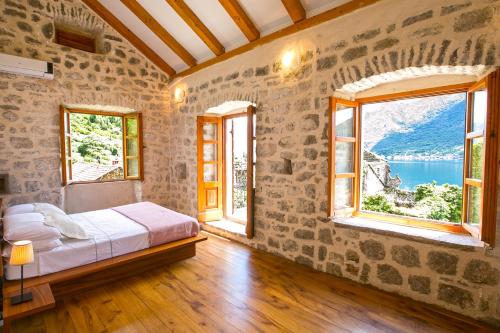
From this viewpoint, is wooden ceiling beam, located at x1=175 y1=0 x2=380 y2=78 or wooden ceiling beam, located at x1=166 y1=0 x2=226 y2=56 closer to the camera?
wooden ceiling beam, located at x1=175 y1=0 x2=380 y2=78

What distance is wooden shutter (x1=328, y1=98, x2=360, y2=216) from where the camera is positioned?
3020mm

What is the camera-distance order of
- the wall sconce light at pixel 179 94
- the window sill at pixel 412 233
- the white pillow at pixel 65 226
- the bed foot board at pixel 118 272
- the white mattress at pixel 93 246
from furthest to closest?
1. the wall sconce light at pixel 179 94
2. the white pillow at pixel 65 226
3. the bed foot board at pixel 118 272
4. the white mattress at pixel 93 246
5. the window sill at pixel 412 233

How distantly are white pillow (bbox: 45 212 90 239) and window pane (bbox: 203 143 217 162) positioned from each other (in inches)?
96.9

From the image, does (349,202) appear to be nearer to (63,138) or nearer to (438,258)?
(438,258)

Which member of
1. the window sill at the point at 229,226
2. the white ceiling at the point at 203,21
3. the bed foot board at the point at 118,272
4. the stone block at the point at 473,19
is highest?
the white ceiling at the point at 203,21

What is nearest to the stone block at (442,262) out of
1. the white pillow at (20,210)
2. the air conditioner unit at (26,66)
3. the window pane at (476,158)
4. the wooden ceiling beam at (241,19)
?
the window pane at (476,158)

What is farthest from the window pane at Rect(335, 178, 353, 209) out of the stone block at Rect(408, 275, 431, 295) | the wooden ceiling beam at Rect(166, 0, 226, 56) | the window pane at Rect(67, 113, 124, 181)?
the window pane at Rect(67, 113, 124, 181)

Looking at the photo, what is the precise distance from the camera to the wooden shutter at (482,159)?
6.78 feet

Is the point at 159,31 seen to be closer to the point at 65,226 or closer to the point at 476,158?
the point at 65,226

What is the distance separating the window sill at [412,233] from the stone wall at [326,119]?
3 centimetres

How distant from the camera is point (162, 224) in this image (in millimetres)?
3283

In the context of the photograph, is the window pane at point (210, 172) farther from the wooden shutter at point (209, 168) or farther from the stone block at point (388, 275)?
the stone block at point (388, 275)

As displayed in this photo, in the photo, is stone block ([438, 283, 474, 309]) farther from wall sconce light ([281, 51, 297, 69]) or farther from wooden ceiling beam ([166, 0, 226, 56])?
wooden ceiling beam ([166, 0, 226, 56])

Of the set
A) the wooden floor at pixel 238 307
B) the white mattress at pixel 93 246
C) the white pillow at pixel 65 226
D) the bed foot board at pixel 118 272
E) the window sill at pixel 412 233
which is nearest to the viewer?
the wooden floor at pixel 238 307
